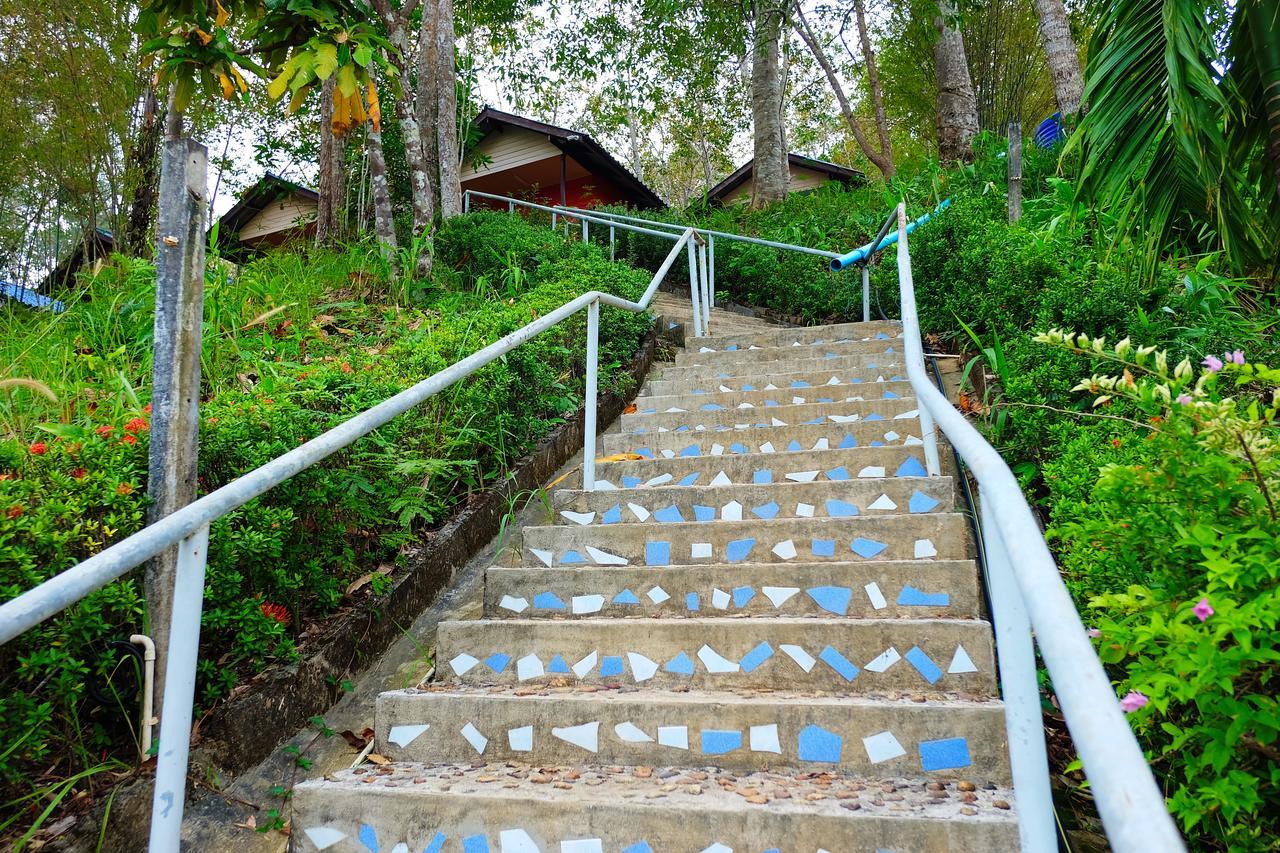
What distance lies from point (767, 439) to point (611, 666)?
172 centimetres

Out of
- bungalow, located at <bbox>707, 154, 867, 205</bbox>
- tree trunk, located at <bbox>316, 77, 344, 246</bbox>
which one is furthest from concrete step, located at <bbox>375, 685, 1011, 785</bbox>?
bungalow, located at <bbox>707, 154, 867, 205</bbox>

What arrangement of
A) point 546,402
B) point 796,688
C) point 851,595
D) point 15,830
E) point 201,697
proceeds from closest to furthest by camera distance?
1. point 15,830
2. point 201,697
3. point 796,688
4. point 851,595
5. point 546,402

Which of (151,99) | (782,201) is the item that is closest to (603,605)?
(151,99)

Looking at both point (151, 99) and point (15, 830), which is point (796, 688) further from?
point (151, 99)

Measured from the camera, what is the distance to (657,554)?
267cm

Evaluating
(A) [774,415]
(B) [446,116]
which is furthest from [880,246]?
(B) [446,116]

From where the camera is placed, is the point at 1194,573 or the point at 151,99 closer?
the point at 1194,573

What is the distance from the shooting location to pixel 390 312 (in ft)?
18.0

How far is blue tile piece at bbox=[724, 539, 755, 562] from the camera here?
2596 millimetres

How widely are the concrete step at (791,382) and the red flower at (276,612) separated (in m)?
2.70

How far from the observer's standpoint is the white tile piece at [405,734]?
6.45 feet

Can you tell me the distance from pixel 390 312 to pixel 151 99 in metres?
3.51

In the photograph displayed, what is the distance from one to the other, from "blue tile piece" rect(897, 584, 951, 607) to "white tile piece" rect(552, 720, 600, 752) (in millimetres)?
981

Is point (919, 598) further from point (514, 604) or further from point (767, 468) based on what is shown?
point (514, 604)
